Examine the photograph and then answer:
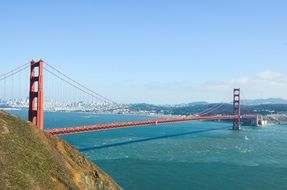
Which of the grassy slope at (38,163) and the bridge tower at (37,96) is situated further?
the bridge tower at (37,96)

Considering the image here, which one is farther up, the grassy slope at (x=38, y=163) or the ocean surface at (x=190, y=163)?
the grassy slope at (x=38, y=163)

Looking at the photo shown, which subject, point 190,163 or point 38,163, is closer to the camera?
point 38,163

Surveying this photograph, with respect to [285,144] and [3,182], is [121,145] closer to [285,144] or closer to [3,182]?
[285,144]

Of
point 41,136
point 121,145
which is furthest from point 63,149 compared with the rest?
point 121,145

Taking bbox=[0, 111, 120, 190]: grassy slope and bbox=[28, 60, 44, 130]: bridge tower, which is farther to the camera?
bbox=[28, 60, 44, 130]: bridge tower

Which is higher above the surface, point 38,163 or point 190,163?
point 38,163
